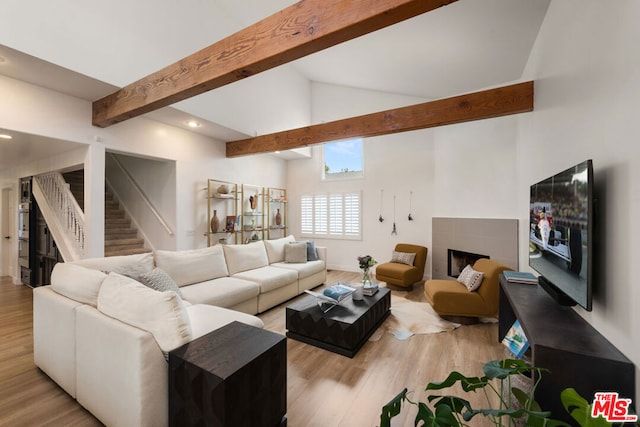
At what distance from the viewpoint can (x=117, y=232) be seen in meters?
4.87

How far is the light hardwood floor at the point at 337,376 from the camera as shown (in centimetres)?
181

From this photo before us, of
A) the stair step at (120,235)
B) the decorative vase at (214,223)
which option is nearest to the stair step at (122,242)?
the stair step at (120,235)

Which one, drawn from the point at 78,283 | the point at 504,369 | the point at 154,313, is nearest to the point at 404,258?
the point at 504,369

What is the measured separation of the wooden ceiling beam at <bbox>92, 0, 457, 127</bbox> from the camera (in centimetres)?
156

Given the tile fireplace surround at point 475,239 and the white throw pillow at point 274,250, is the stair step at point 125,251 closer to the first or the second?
the white throw pillow at point 274,250

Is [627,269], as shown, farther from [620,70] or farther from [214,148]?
[214,148]

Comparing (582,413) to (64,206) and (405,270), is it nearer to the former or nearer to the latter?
(405,270)

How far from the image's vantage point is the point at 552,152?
242 cm

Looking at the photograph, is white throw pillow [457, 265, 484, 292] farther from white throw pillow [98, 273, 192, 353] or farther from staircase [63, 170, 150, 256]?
staircase [63, 170, 150, 256]

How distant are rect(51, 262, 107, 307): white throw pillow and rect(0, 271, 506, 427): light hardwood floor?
Answer: 2.41 feet

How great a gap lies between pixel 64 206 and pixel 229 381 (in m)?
4.42

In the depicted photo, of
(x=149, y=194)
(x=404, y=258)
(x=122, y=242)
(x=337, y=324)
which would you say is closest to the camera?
(x=337, y=324)

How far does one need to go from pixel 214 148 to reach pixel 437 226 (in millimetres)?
4499

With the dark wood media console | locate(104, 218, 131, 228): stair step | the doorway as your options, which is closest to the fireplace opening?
the dark wood media console
